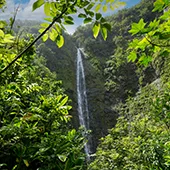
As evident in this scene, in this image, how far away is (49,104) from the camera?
2307 mm

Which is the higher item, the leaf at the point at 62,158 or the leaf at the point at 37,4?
the leaf at the point at 37,4

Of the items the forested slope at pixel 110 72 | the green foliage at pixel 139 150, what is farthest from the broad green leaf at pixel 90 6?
the forested slope at pixel 110 72

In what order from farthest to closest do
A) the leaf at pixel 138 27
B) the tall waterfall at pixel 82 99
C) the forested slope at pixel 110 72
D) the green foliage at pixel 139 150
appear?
the forested slope at pixel 110 72 → the tall waterfall at pixel 82 99 → the green foliage at pixel 139 150 → the leaf at pixel 138 27

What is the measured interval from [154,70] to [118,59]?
659 cm

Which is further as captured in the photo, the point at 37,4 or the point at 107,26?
the point at 107,26

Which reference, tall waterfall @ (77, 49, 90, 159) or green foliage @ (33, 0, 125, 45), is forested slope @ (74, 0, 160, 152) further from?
green foliage @ (33, 0, 125, 45)

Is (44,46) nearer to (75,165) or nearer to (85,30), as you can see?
(85,30)

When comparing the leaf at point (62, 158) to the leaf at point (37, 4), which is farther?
the leaf at point (62, 158)

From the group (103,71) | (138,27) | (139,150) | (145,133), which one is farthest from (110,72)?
(138,27)

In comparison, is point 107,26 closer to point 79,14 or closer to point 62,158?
point 79,14

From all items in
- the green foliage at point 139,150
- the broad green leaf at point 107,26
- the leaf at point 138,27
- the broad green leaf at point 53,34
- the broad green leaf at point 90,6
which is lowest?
the green foliage at point 139,150

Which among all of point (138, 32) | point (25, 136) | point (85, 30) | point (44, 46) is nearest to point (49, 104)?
point (25, 136)

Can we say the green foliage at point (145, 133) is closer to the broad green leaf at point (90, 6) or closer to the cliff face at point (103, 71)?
the broad green leaf at point (90, 6)

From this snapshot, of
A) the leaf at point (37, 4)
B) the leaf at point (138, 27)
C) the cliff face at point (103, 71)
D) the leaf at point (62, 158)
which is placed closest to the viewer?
the leaf at point (37, 4)
